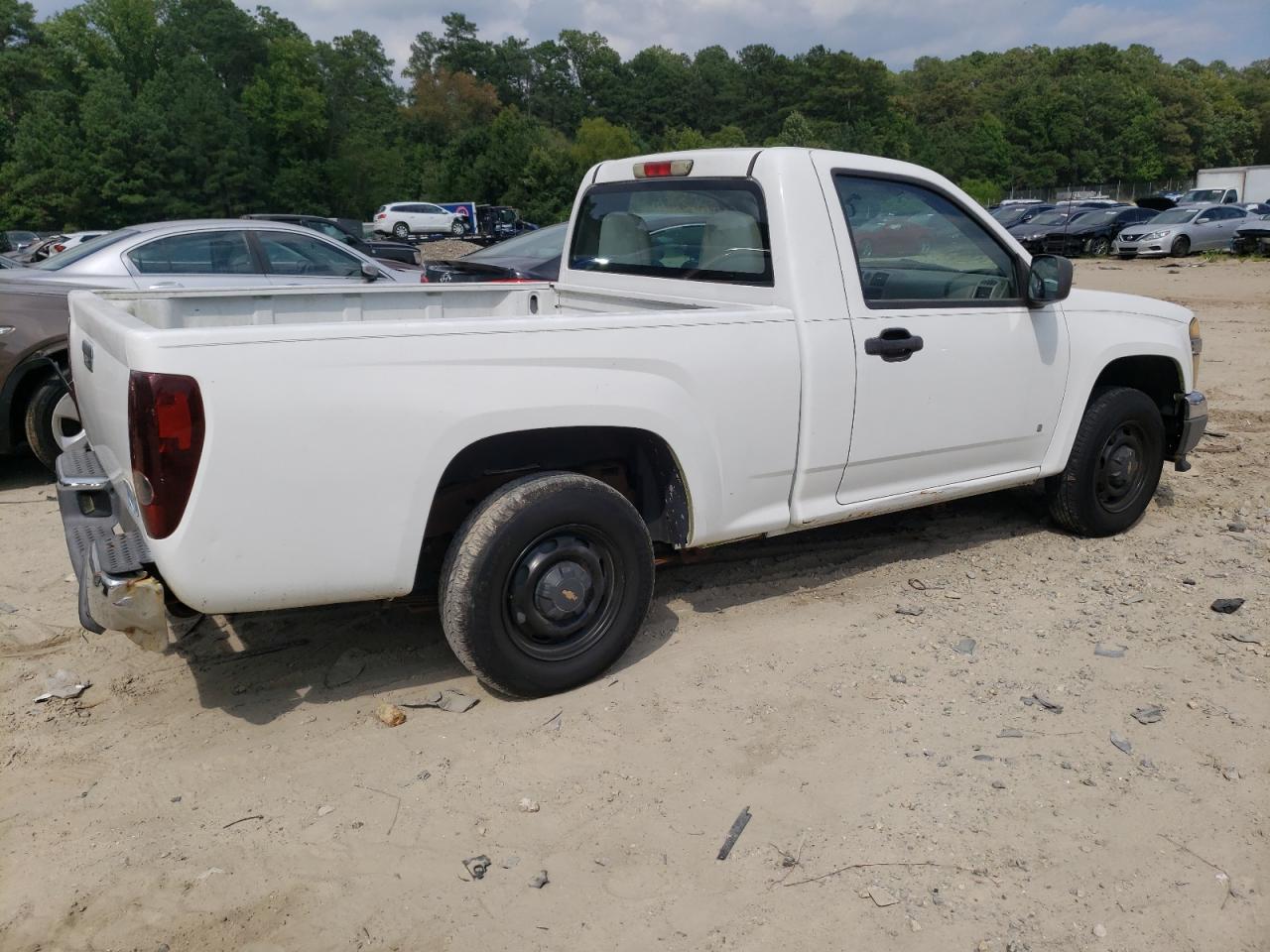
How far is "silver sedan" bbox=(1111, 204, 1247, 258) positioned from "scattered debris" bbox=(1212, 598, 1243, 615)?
26197 millimetres

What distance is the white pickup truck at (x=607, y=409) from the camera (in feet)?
9.82

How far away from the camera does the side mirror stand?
4496 millimetres

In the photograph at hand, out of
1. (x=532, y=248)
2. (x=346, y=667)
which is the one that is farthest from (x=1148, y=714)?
(x=532, y=248)

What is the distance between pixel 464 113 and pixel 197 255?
3611 inches

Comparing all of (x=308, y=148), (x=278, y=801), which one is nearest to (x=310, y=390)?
(x=278, y=801)

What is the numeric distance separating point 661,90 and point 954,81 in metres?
32.3

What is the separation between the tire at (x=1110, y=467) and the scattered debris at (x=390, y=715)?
3446 mm

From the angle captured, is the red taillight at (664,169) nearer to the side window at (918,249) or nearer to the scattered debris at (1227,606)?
the side window at (918,249)

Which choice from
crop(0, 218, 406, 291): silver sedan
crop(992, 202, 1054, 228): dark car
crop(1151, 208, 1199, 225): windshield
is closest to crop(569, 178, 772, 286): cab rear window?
crop(0, 218, 406, 291): silver sedan

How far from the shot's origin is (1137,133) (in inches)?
3162

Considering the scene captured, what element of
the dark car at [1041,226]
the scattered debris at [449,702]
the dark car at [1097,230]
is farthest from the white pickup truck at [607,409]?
the dark car at [1097,230]

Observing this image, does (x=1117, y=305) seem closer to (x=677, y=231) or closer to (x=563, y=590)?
(x=677, y=231)

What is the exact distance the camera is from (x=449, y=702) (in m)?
3.72

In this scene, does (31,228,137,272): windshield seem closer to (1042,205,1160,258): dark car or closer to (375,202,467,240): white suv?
(1042,205,1160,258): dark car
